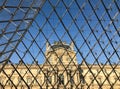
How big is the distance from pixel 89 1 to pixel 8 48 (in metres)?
6.22

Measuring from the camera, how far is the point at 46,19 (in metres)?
21.7

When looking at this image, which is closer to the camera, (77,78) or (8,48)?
(8,48)

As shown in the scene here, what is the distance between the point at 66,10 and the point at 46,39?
2.57 metres

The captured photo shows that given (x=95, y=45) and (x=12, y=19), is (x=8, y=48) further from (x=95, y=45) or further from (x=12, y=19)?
(x=95, y=45)

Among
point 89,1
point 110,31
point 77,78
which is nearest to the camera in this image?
point 89,1

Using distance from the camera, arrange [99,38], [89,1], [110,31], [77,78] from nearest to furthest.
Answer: [89,1], [99,38], [110,31], [77,78]

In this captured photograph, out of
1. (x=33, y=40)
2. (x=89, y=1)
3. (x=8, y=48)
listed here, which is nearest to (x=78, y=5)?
(x=89, y=1)

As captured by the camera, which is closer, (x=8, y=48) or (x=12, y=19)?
(x=12, y=19)

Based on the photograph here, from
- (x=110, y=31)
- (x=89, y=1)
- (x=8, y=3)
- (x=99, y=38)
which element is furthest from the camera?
(x=110, y=31)

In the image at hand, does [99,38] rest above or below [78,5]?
below

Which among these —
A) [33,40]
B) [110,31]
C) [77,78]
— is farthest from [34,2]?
[77,78]

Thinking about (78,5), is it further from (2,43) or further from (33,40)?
(2,43)

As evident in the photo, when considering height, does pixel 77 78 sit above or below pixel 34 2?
below

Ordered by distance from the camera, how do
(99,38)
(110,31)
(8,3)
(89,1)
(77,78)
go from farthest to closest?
1. (77,78)
2. (110,31)
3. (99,38)
4. (89,1)
5. (8,3)
